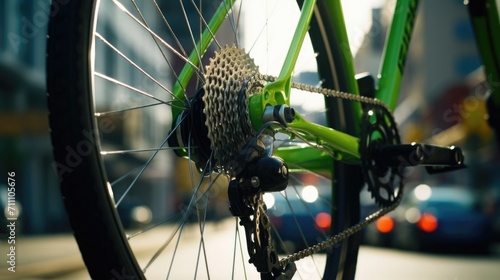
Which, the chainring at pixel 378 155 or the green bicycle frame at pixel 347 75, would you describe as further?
the chainring at pixel 378 155

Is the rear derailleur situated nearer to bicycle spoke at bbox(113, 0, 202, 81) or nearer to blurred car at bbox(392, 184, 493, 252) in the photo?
bicycle spoke at bbox(113, 0, 202, 81)

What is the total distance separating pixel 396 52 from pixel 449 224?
1173 cm

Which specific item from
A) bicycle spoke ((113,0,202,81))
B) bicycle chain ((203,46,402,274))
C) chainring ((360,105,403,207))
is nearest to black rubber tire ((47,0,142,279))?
bicycle spoke ((113,0,202,81))

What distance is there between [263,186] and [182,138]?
0.86 feet

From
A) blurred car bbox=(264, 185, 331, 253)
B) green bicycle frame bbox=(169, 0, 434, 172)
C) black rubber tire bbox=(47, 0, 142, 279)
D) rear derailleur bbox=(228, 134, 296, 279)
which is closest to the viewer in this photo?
black rubber tire bbox=(47, 0, 142, 279)

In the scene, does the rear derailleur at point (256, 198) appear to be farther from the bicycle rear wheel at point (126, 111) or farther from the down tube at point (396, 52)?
the down tube at point (396, 52)

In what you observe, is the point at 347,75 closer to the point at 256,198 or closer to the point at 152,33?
the point at 256,198

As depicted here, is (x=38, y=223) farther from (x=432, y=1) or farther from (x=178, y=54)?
(x=432, y=1)

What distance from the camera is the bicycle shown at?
1.84 m

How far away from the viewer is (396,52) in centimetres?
353

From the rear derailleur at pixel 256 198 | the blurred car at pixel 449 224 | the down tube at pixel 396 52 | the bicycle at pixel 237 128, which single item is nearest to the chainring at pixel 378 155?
the bicycle at pixel 237 128

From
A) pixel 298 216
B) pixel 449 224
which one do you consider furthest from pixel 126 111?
pixel 449 224

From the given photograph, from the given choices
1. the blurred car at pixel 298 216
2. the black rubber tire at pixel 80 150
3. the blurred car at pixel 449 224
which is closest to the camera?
the black rubber tire at pixel 80 150

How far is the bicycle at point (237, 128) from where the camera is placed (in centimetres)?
184
